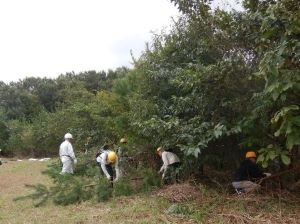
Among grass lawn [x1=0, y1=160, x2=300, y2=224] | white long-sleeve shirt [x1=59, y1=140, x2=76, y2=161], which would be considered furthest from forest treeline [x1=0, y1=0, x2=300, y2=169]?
white long-sleeve shirt [x1=59, y1=140, x2=76, y2=161]

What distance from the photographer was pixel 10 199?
1165 centimetres

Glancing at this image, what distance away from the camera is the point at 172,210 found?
8164mm

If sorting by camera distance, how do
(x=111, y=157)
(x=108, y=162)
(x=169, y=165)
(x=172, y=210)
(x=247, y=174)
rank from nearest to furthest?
(x=172, y=210) → (x=247, y=174) → (x=169, y=165) → (x=111, y=157) → (x=108, y=162)

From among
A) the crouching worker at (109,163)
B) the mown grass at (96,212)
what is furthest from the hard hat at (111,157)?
the mown grass at (96,212)

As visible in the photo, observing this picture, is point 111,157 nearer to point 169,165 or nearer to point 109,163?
point 109,163

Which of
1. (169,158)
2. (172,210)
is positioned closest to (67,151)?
(169,158)

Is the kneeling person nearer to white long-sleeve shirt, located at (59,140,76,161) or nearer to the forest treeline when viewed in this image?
the forest treeline

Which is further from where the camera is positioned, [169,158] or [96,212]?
[169,158]

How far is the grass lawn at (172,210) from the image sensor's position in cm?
769

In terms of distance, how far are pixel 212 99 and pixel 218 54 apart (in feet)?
4.41

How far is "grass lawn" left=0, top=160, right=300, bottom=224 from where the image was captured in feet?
25.2

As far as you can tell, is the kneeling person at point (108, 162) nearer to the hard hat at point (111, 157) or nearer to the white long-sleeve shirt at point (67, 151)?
the hard hat at point (111, 157)

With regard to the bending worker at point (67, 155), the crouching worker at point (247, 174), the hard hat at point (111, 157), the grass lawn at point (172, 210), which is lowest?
the grass lawn at point (172, 210)

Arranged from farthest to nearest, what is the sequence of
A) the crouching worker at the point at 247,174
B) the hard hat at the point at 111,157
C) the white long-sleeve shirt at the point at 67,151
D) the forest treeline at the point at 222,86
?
the white long-sleeve shirt at the point at 67,151, the hard hat at the point at 111,157, the crouching worker at the point at 247,174, the forest treeline at the point at 222,86
